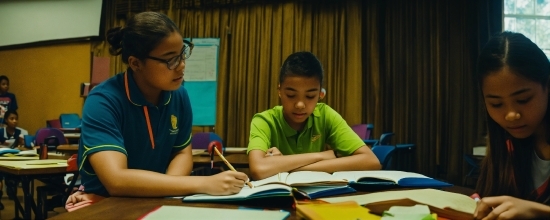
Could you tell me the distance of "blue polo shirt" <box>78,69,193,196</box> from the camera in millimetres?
1232

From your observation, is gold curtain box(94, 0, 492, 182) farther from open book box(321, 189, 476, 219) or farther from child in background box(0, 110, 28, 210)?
open book box(321, 189, 476, 219)

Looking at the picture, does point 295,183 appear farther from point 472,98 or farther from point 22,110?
point 22,110

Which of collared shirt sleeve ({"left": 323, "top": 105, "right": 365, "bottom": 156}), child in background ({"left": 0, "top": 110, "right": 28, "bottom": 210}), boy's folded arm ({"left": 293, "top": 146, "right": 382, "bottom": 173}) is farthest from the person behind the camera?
child in background ({"left": 0, "top": 110, "right": 28, "bottom": 210})

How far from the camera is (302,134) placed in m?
2.06

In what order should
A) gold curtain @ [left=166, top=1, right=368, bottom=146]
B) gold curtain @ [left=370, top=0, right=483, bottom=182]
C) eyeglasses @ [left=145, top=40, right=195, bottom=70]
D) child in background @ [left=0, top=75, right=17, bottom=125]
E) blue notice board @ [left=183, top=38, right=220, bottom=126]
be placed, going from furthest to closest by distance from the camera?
child in background @ [left=0, top=75, right=17, bottom=125], blue notice board @ [left=183, top=38, right=220, bottom=126], gold curtain @ [left=166, top=1, right=368, bottom=146], gold curtain @ [left=370, top=0, right=483, bottom=182], eyeglasses @ [left=145, top=40, right=195, bottom=70]

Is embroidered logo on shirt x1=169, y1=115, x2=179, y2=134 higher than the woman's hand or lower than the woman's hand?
higher

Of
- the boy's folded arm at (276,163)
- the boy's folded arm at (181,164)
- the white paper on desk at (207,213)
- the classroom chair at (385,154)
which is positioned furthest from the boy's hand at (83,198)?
the classroom chair at (385,154)

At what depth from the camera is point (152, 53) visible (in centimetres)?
134

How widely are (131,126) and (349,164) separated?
2.73 ft

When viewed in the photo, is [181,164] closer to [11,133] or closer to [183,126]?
[183,126]

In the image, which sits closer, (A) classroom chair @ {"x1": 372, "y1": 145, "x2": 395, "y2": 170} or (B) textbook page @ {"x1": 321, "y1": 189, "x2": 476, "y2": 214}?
(B) textbook page @ {"x1": 321, "y1": 189, "x2": 476, "y2": 214}

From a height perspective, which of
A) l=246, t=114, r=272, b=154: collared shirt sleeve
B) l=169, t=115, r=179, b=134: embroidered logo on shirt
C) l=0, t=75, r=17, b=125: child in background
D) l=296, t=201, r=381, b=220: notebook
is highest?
l=0, t=75, r=17, b=125: child in background

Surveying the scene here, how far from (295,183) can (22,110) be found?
7.32 metres

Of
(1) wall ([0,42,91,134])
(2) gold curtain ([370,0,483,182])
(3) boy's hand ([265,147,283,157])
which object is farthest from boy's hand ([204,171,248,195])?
(1) wall ([0,42,91,134])
